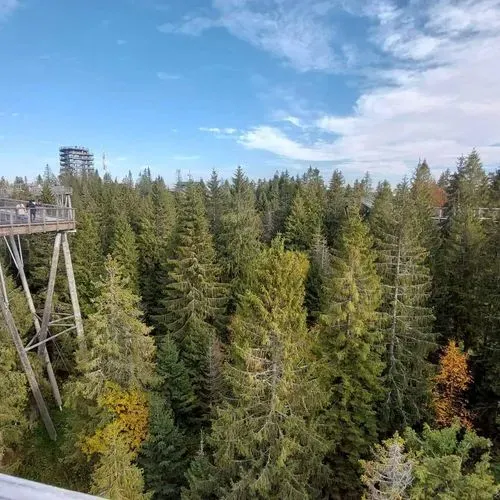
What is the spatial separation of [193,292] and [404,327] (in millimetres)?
11356

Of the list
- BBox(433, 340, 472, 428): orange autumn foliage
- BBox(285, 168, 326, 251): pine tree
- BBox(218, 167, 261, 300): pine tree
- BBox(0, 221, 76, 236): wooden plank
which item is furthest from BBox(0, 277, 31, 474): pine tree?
BBox(285, 168, 326, 251): pine tree

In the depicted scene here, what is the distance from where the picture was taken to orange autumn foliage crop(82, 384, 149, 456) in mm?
14680

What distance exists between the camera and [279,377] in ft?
41.0

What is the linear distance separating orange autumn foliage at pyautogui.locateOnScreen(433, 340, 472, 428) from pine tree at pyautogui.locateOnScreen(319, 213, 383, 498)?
11.5 feet

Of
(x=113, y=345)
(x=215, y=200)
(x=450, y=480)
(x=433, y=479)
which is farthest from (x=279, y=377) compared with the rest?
(x=215, y=200)

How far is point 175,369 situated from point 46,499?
1756 centimetres

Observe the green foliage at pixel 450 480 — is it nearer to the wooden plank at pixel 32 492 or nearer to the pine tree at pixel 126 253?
the wooden plank at pixel 32 492

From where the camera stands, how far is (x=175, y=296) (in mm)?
23984

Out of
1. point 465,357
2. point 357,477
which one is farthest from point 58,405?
point 465,357

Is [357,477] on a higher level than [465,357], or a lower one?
lower

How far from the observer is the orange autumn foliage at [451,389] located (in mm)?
17125

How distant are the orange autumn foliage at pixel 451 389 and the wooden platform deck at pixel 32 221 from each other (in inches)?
727

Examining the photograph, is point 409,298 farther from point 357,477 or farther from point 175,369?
point 175,369

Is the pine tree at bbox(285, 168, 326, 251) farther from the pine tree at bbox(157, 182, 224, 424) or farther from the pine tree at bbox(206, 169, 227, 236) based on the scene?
the pine tree at bbox(157, 182, 224, 424)
